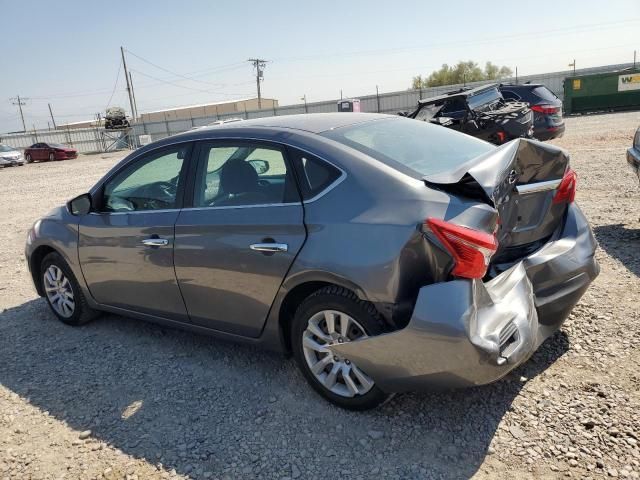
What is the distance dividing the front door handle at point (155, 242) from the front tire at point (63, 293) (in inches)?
46.5

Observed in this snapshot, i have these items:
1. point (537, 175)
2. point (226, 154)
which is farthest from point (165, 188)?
point (537, 175)

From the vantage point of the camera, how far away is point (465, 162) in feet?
10.4

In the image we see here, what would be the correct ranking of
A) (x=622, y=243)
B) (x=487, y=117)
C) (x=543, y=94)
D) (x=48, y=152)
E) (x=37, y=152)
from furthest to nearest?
(x=37, y=152), (x=48, y=152), (x=543, y=94), (x=487, y=117), (x=622, y=243)

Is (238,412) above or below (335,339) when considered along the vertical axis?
below

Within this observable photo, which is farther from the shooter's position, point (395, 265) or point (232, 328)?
point (232, 328)

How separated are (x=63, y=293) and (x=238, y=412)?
2.39 meters

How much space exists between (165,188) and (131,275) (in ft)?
2.36

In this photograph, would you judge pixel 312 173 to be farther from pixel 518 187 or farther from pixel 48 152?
pixel 48 152

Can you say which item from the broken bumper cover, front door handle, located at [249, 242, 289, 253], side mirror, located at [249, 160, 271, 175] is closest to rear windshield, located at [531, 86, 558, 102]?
the broken bumper cover

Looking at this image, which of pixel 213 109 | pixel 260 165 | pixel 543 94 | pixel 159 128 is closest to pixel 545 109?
pixel 543 94

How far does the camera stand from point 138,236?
12.2ft

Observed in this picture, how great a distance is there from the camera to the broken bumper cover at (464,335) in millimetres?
2422

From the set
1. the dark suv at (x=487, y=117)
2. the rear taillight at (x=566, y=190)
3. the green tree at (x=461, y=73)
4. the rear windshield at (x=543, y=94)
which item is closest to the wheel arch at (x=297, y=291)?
the rear taillight at (x=566, y=190)

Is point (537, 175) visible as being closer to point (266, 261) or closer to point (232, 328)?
point (266, 261)
